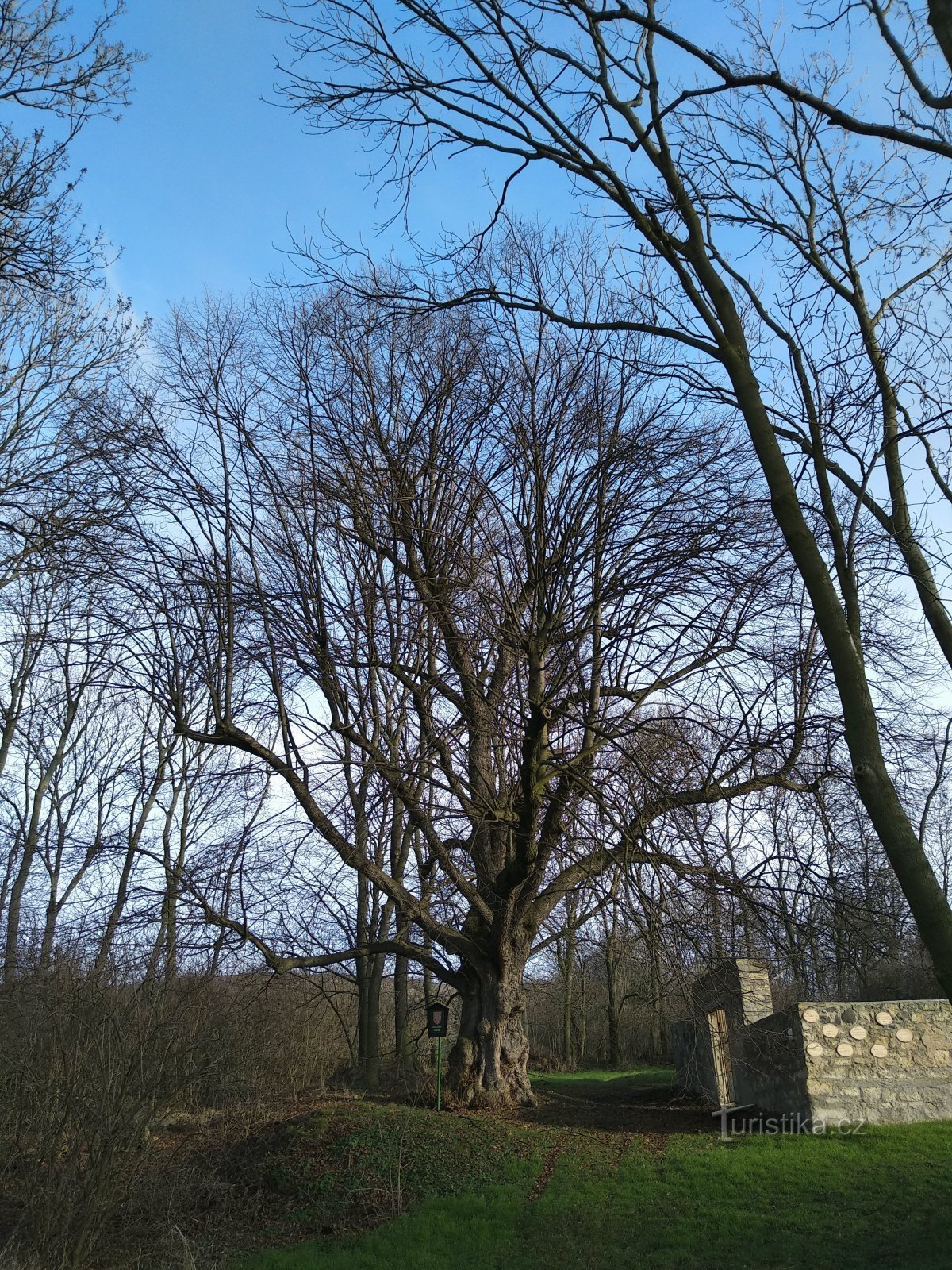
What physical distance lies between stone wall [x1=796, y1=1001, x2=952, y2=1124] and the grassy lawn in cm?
42

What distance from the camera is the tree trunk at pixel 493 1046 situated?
10.6m

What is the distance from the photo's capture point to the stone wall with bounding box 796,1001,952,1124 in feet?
33.2

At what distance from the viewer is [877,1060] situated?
10.4 metres

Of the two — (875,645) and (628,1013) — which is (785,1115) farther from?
(628,1013)

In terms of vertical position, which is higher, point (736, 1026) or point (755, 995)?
point (755, 995)

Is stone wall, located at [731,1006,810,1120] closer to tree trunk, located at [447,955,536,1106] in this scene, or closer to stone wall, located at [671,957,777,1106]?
stone wall, located at [671,957,777,1106]

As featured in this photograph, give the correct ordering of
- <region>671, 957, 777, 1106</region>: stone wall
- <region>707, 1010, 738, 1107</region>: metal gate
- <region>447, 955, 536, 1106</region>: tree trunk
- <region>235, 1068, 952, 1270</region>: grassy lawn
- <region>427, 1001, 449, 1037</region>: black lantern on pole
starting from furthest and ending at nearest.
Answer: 1. <region>707, 1010, 738, 1107</region>: metal gate
2. <region>427, 1001, 449, 1037</region>: black lantern on pole
3. <region>447, 955, 536, 1106</region>: tree trunk
4. <region>671, 957, 777, 1106</region>: stone wall
5. <region>235, 1068, 952, 1270</region>: grassy lawn

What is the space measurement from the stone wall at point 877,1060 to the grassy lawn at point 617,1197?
1.39 feet

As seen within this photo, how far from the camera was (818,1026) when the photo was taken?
1028cm

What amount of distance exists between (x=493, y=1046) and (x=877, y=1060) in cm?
454

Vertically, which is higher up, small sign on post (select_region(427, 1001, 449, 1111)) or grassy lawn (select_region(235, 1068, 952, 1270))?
small sign on post (select_region(427, 1001, 449, 1111))

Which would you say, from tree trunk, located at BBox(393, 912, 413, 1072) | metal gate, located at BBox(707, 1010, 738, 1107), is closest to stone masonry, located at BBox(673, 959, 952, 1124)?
metal gate, located at BBox(707, 1010, 738, 1107)

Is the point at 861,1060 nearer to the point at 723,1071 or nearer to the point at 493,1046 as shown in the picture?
the point at 723,1071

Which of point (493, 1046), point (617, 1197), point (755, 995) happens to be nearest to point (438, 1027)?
point (493, 1046)
